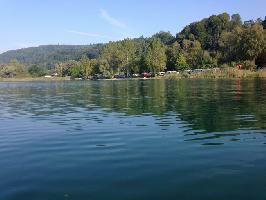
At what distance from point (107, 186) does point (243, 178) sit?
4326 mm

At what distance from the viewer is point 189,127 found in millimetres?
23281

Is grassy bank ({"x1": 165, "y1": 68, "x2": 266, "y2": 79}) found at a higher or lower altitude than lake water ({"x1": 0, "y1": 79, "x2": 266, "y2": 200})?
higher

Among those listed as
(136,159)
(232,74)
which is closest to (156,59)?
(232,74)

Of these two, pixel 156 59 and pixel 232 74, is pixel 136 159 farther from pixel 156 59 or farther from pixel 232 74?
pixel 156 59

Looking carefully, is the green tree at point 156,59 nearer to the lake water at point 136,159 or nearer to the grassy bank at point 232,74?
the grassy bank at point 232,74

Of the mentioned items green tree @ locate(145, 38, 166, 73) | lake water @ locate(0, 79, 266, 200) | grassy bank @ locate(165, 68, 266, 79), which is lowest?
lake water @ locate(0, 79, 266, 200)

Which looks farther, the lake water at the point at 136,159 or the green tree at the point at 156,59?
the green tree at the point at 156,59

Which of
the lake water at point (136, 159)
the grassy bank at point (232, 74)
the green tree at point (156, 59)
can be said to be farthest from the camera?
the green tree at point (156, 59)

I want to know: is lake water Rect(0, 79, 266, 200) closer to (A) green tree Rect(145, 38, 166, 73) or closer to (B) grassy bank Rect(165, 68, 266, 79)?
(B) grassy bank Rect(165, 68, 266, 79)

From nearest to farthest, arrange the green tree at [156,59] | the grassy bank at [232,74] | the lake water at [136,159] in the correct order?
the lake water at [136,159] < the grassy bank at [232,74] < the green tree at [156,59]

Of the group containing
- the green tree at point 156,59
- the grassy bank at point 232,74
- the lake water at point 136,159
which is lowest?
the lake water at point 136,159

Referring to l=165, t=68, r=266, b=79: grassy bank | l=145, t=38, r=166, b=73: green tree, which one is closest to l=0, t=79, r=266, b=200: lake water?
l=165, t=68, r=266, b=79: grassy bank

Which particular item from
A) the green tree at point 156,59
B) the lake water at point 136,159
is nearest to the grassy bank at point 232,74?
the green tree at point 156,59

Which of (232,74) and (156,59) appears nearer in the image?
(232,74)
